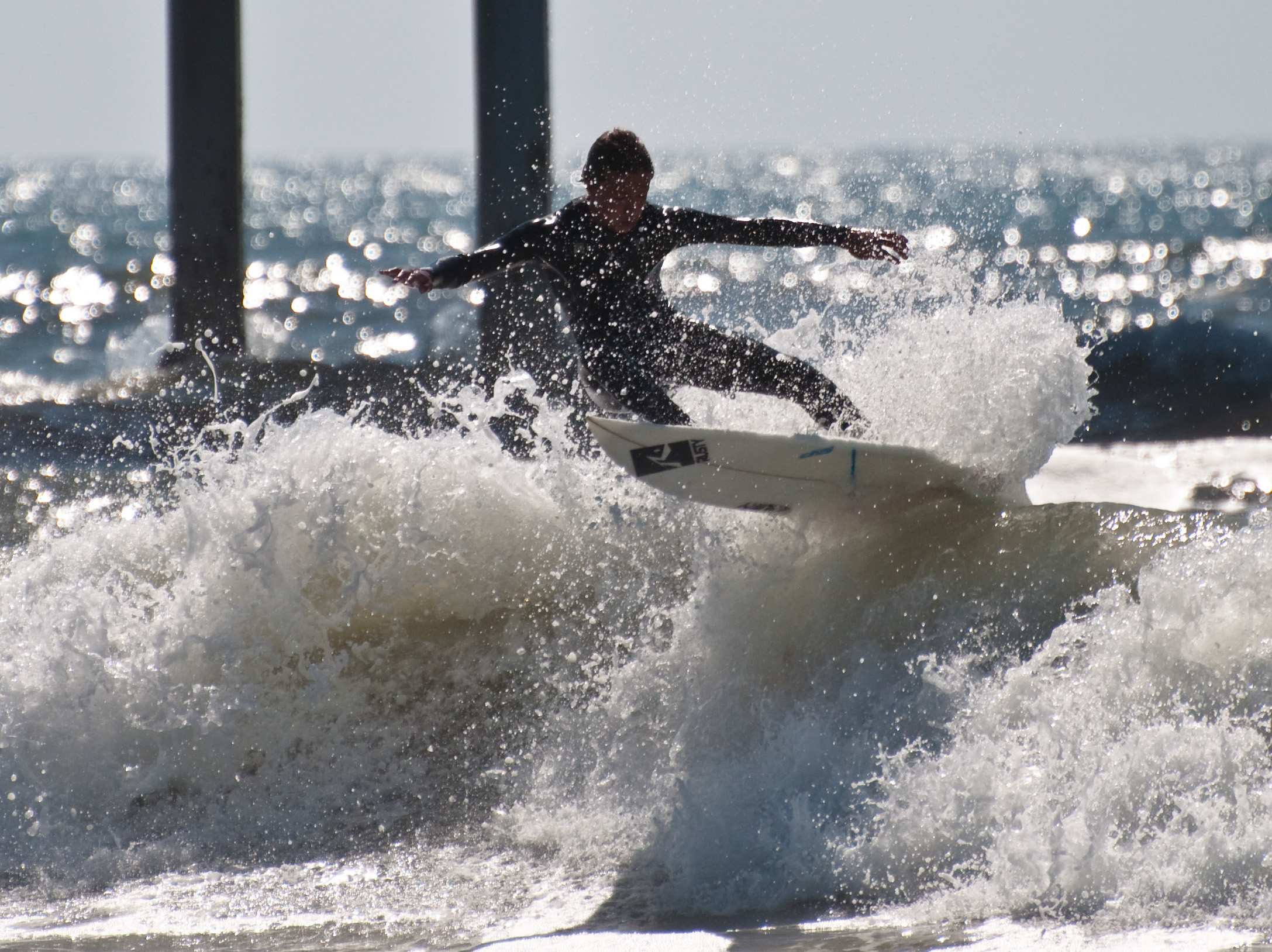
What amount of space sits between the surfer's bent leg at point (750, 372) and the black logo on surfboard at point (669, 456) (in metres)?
0.49

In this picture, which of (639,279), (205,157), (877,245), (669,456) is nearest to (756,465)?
(669,456)

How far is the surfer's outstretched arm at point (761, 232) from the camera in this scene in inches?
218

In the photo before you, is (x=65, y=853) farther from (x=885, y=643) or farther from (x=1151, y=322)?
(x=1151, y=322)

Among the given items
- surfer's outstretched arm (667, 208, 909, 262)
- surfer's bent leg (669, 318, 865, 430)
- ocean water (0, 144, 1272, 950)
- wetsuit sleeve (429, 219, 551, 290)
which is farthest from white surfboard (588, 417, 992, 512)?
surfer's outstretched arm (667, 208, 909, 262)

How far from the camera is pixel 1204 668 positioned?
417cm

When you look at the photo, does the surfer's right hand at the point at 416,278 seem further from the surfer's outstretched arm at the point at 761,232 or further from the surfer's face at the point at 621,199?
the surfer's outstretched arm at the point at 761,232

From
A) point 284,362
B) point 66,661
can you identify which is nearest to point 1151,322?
point 284,362

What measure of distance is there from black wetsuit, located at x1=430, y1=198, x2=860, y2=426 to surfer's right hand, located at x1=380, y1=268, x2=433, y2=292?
→ 14 cm

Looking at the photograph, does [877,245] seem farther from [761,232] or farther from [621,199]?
[621,199]

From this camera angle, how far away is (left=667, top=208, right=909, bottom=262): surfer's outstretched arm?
5539 mm

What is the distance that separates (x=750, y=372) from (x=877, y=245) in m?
0.75

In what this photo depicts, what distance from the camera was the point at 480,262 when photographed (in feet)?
17.4

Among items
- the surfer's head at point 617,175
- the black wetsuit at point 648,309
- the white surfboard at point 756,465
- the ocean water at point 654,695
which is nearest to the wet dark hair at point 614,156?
→ the surfer's head at point 617,175

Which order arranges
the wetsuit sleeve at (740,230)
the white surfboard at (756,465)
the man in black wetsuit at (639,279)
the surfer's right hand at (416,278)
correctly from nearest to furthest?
1. the surfer's right hand at (416,278)
2. the white surfboard at (756,465)
3. the man in black wetsuit at (639,279)
4. the wetsuit sleeve at (740,230)
